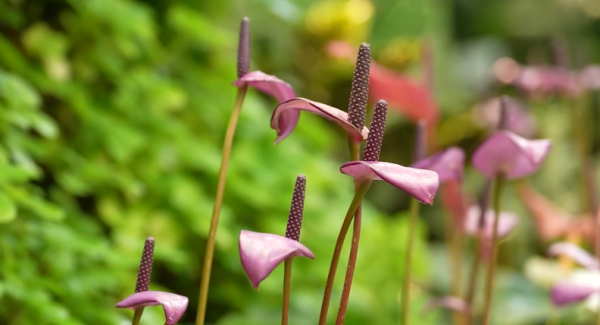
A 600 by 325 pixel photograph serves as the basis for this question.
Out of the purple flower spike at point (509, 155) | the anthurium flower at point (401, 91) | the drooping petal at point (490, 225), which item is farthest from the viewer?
the anthurium flower at point (401, 91)

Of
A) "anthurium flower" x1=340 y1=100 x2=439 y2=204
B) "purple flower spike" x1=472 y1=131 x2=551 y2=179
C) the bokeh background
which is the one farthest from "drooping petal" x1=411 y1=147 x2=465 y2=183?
the bokeh background

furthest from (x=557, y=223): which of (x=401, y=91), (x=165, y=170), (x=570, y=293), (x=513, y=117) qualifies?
(x=165, y=170)

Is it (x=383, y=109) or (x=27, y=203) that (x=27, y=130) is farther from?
(x=383, y=109)

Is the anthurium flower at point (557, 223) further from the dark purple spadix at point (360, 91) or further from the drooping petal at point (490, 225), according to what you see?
the dark purple spadix at point (360, 91)

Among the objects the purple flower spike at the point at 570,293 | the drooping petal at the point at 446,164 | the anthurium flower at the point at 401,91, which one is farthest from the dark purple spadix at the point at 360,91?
the anthurium flower at the point at 401,91

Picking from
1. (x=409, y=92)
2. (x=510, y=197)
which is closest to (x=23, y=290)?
(x=409, y=92)

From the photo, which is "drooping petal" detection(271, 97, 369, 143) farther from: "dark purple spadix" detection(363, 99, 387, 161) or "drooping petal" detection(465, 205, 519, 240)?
"drooping petal" detection(465, 205, 519, 240)
